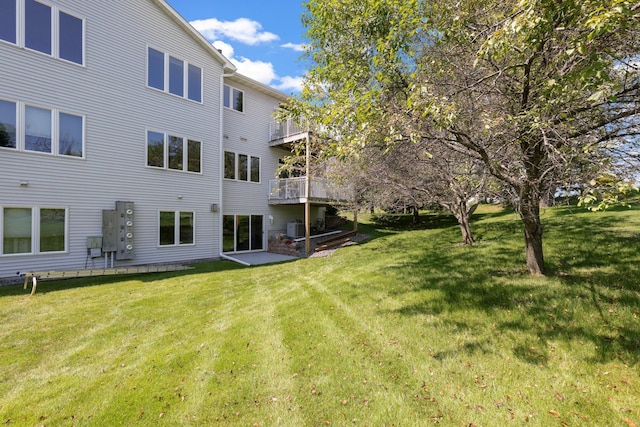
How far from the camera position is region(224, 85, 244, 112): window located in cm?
1384

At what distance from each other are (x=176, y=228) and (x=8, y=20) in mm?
7584

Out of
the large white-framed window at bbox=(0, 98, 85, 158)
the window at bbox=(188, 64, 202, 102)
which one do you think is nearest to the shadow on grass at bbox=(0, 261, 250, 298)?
the large white-framed window at bbox=(0, 98, 85, 158)

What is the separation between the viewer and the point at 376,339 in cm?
415

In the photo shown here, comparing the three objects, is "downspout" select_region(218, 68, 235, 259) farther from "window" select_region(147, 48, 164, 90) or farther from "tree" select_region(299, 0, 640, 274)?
"tree" select_region(299, 0, 640, 274)

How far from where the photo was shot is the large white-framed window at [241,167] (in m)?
13.8

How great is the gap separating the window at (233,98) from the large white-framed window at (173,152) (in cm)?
274

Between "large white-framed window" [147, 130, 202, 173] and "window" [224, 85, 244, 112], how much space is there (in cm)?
274

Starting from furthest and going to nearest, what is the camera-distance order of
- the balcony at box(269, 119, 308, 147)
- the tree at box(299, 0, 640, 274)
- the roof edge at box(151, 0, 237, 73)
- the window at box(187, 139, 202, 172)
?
the balcony at box(269, 119, 308, 147)
the window at box(187, 139, 202, 172)
the roof edge at box(151, 0, 237, 73)
the tree at box(299, 0, 640, 274)

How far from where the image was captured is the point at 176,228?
460 inches

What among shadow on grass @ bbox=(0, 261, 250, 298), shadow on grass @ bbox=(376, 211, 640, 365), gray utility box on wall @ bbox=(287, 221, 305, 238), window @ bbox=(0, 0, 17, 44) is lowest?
shadow on grass @ bbox=(0, 261, 250, 298)

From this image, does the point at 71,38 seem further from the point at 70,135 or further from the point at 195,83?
the point at 195,83

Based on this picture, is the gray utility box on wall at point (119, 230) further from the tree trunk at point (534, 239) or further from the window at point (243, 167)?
the tree trunk at point (534, 239)

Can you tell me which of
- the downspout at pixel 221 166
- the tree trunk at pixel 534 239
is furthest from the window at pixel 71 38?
the tree trunk at pixel 534 239

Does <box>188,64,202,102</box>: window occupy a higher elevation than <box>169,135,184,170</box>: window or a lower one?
higher
